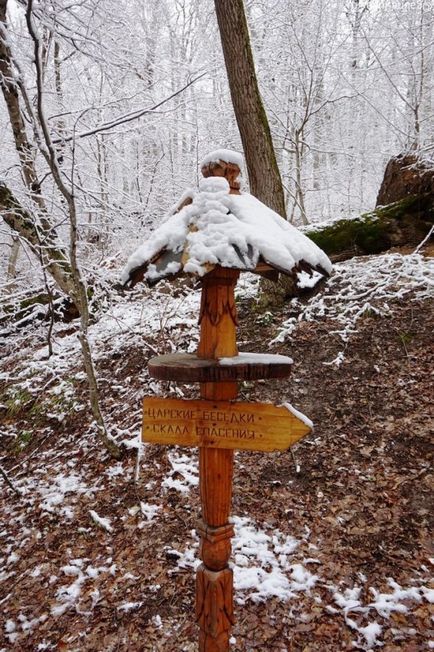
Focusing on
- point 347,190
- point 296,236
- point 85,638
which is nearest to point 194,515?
point 85,638

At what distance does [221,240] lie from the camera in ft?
4.88

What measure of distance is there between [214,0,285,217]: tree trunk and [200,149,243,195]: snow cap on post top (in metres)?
3.87

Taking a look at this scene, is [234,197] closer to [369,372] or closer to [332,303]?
[369,372]

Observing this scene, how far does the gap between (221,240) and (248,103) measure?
15.8ft

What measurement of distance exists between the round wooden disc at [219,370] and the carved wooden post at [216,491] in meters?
0.15

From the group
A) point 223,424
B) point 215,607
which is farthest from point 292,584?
point 223,424

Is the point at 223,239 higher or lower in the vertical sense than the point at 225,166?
lower

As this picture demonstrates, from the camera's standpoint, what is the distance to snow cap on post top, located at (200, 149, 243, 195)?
68.9 inches

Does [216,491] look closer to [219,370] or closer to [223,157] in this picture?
[219,370]

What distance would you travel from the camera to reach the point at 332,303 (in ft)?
18.1

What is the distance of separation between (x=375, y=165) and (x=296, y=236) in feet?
50.4

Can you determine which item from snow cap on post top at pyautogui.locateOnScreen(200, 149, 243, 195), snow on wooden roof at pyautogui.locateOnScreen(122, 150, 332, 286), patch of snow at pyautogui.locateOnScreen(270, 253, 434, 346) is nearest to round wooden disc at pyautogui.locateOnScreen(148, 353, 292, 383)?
snow on wooden roof at pyautogui.locateOnScreen(122, 150, 332, 286)

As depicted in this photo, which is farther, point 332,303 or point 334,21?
point 334,21

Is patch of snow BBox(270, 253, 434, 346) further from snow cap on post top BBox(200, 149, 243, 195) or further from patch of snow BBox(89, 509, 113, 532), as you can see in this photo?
snow cap on post top BBox(200, 149, 243, 195)
